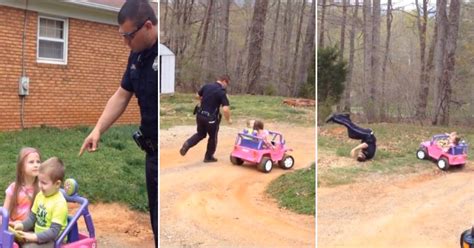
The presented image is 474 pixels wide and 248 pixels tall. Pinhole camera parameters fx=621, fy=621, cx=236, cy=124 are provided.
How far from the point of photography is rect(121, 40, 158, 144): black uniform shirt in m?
3.25

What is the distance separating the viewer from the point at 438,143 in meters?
3.44

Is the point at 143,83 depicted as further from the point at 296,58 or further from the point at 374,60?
the point at 374,60

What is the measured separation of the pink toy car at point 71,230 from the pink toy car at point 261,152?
803 mm

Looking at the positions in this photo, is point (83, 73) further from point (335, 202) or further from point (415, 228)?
point (415, 228)

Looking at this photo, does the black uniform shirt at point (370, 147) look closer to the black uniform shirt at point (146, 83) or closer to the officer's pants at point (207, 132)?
the officer's pants at point (207, 132)

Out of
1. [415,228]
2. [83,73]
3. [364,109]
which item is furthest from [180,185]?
[83,73]

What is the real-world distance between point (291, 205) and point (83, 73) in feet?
8.57

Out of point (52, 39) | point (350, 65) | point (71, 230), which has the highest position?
point (52, 39)

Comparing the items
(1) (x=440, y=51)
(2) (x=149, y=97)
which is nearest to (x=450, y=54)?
(1) (x=440, y=51)

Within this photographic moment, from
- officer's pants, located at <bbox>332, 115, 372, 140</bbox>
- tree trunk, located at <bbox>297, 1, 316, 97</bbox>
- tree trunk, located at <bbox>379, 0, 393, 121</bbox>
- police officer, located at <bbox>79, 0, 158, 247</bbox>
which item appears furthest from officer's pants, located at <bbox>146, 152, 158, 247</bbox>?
tree trunk, located at <bbox>379, 0, 393, 121</bbox>

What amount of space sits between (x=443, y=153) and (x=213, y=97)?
1.32 m

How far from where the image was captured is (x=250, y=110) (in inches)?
127

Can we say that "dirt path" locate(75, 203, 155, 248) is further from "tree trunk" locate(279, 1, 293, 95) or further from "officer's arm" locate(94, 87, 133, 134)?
"tree trunk" locate(279, 1, 293, 95)

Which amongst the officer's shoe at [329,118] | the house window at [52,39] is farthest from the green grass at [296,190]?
the house window at [52,39]
